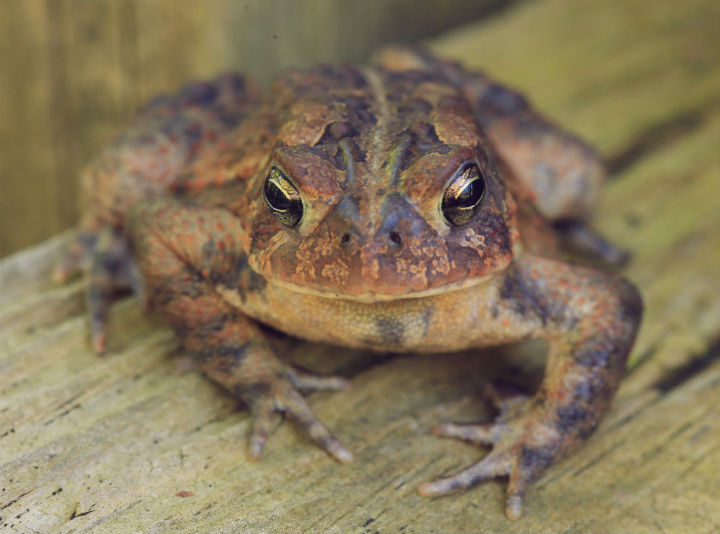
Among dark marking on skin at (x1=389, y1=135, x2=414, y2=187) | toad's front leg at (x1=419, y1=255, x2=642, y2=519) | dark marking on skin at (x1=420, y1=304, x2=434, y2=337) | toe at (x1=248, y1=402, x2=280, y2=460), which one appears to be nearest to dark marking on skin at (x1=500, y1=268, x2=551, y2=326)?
toad's front leg at (x1=419, y1=255, x2=642, y2=519)

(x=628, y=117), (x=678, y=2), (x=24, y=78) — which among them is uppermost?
(x=678, y=2)

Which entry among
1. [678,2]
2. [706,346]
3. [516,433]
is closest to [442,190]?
[516,433]

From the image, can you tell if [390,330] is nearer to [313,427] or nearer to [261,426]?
[313,427]

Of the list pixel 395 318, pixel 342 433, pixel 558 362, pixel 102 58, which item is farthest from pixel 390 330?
pixel 102 58

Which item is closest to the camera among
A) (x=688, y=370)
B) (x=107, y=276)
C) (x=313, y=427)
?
(x=313, y=427)

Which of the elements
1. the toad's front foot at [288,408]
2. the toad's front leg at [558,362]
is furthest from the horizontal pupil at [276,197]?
the toad's front leg at [558,362]

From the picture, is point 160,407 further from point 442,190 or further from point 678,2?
point 678,2
